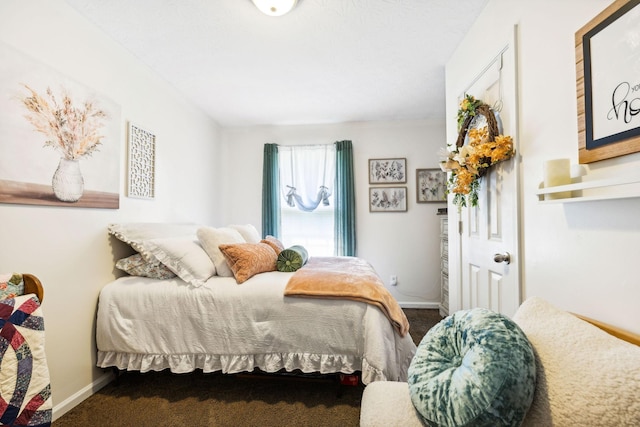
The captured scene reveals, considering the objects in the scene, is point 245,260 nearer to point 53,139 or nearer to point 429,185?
point 53,139

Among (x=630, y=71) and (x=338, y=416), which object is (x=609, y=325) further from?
(x=338, y=416)

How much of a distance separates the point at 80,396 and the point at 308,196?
3026 millimetres

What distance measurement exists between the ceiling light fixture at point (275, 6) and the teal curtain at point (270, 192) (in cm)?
233

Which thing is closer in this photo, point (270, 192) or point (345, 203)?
point (345, 203)

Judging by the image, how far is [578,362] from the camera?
0.75 meters

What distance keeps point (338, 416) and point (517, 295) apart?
1251mm

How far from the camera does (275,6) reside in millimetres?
1743

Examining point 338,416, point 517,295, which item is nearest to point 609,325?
point 517,295

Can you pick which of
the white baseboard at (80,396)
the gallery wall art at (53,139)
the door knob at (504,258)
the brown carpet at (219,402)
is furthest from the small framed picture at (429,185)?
the white baseboard at (80,396)

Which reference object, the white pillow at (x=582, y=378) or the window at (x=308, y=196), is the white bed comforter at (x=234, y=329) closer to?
the white pillow at (x=582, y=378)

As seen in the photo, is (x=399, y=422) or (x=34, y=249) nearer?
(x=399, y=422)

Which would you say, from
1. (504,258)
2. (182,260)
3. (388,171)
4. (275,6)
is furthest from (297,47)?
(388,171)

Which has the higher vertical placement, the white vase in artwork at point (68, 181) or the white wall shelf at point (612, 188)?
the white vase in artwork at point (68, 181)

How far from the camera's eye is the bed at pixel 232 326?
176 cm
